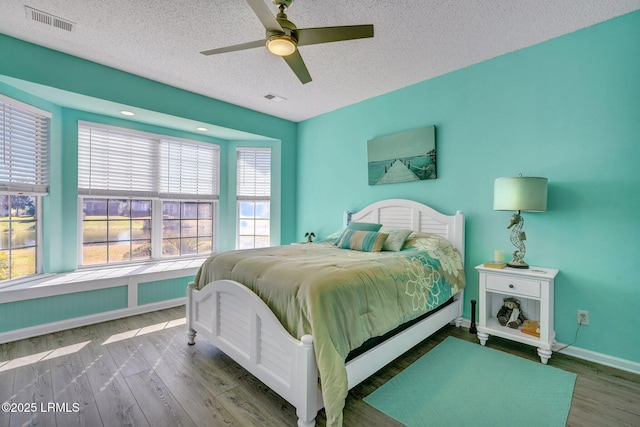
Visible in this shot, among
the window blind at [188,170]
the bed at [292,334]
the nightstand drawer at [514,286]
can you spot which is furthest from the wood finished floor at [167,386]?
the window blind at [188,170]

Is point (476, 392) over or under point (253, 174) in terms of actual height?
under

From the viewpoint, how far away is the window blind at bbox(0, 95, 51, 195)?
108 inches

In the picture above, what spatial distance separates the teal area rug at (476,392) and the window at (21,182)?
363cm

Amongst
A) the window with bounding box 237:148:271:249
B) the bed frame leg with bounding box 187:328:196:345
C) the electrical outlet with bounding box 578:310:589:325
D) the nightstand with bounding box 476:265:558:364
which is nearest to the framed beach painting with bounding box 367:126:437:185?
the nightstand with bounding box 476:265:558:364

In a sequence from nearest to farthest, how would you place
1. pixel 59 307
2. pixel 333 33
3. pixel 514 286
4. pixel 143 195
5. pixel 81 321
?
pixel 333 33 < pixel 514 286 < pixel 59 307 < pixel 81 321 < pixel 143 195

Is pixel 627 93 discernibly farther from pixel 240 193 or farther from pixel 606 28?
pixel 240 193

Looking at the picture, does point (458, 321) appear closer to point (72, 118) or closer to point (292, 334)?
point (292, 334)

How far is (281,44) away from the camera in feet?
6.15

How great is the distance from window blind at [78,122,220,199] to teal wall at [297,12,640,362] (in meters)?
3.18

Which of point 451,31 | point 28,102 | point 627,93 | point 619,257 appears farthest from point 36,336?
point 627,93

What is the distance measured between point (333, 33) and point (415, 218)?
2187mm

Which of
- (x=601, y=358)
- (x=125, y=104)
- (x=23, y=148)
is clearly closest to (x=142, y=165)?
(x=125, y=104)

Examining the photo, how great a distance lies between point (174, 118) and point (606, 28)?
14.1 feet

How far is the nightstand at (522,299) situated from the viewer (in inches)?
89.7
